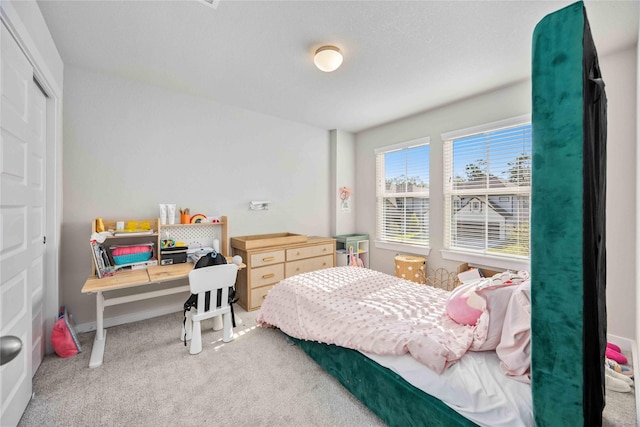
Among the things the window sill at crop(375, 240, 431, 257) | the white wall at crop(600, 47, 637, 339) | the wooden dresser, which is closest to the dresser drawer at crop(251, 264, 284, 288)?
the wooden dresser

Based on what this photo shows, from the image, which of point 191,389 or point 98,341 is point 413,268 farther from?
point 98,341

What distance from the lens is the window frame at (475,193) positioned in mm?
2992

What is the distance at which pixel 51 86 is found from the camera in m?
2.12

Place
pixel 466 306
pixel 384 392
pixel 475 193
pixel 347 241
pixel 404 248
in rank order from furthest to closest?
pixel 347 241, pixel 404 248, pixel 475 193, pixel 466 306, pixel 384 392

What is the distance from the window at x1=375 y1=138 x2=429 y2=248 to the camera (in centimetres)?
395

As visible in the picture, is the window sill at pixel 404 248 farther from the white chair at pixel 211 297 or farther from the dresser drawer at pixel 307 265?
the white chair at pixel 211 297

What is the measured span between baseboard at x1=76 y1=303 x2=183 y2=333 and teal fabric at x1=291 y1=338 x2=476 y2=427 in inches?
82.3

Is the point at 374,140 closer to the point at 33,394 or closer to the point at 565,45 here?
the point at 565,45

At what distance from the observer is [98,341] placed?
234cm

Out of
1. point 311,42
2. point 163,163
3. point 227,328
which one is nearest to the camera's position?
point 311,42

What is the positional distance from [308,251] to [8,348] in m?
3.24

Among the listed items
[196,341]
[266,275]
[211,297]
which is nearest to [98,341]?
[196,341]

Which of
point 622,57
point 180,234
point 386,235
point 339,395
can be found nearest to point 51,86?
point 180,234

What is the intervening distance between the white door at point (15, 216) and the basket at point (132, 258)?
3.20 ft
